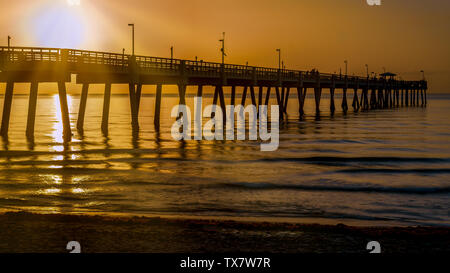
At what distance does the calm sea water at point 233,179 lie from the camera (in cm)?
1541

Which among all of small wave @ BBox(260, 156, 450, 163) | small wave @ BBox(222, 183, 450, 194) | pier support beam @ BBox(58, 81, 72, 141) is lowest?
small wave @ BBox(222, 183, 450, 194)

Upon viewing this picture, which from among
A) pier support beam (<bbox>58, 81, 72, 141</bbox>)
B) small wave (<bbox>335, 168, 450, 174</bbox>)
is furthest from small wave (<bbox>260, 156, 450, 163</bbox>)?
pier support beam (<bbox>58, 81, 72, 141</bbox>)

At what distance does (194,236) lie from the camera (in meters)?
10.7

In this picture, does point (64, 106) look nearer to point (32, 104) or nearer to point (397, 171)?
point (32, 104)

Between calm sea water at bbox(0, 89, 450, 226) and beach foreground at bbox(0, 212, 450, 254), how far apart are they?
2533 millimetres

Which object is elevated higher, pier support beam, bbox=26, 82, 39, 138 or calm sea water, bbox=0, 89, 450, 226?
pier support beam, bbox=26, 82, 39, 138

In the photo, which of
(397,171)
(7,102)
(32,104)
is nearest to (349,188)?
(397,171)

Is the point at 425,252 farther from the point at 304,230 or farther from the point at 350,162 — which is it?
the point at 350,162

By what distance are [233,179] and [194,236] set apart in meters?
11.2

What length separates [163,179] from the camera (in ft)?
70.2

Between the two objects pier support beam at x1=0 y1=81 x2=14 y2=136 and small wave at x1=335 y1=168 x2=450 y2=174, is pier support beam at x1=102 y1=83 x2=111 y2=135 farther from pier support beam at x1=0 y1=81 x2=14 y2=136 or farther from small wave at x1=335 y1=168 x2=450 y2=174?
small wave at x1=335 y1=168 x2=450 y2=174

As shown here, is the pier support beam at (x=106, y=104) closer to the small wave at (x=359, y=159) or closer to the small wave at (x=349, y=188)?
the small wave at (x=359, y=159)

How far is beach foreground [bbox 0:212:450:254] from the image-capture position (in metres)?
9.77
